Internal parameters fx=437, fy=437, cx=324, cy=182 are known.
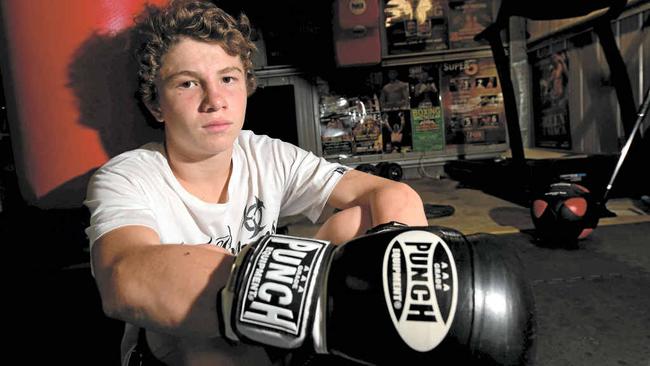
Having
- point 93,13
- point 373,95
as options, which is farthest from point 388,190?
point 373,95

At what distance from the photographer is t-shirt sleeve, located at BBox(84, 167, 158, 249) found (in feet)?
2.15

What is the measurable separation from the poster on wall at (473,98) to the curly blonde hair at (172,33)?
382 cm

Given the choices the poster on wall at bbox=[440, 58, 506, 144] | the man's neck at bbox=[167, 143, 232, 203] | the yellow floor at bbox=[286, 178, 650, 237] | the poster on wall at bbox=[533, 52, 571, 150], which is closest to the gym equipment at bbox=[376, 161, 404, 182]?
the yellow floor at bbox=[286, 178, 650, 237]

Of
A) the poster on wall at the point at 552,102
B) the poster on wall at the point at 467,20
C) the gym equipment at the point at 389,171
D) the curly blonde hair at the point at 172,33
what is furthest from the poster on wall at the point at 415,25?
the curly blonde hair at the point at 172,33

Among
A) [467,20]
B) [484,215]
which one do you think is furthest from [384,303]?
[467,20]

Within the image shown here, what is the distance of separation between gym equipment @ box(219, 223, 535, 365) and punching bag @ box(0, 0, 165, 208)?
698 millimetres

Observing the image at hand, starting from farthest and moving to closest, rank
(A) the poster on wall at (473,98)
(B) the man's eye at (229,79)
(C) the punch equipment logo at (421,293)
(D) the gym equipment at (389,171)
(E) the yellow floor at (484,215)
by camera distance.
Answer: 1. (A) the poster on wall at (473,98)
2. (D) the gym equipment at (389,171)
3. (E) the yellow floor at (484,215)
4. (B) the man's eye at (229,79)
5. (C) the punch equipment logo at (421,293)

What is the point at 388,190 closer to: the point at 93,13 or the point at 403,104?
the point at 93,13

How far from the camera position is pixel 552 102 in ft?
13.4

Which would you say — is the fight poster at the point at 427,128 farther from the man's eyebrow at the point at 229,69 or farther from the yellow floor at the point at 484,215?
the man's eyebrow at the point at 229,69

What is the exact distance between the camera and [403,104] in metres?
4.51

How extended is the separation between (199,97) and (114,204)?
0.31m

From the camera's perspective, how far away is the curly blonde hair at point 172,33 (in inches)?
36.9

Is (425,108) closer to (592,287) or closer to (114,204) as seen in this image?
(592,287)
